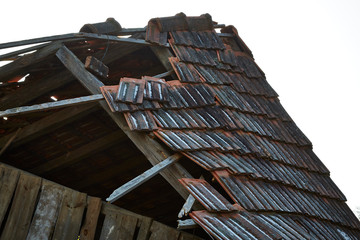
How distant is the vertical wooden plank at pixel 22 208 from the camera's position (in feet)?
14.9

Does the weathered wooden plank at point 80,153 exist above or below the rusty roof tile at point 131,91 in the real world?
below

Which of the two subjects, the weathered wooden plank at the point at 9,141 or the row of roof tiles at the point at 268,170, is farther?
the weathered wooden plank at the point at 9,141

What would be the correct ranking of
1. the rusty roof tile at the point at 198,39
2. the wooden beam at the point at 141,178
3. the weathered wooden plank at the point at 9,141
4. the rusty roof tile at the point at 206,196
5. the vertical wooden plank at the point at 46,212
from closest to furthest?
the rusty roof tile at the point at 206,196 < the wooden beam at the point at 141,178 < the vertical wooden plank at the point at 46,212 < the weathered wooden plank at the point at 9,141 < the rusty roof tile at the point at 198,39

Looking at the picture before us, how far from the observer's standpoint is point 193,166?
6.64 m

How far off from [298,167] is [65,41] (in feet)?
12.7

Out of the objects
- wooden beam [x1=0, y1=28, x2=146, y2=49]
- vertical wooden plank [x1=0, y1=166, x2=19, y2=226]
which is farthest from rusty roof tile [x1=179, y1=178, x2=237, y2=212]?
wooden beam [x1=0, y1=28, x2=146, y2=49]

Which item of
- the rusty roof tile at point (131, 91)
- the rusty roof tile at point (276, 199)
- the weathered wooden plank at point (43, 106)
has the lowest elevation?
the rusty roof tile at point (276, 199)

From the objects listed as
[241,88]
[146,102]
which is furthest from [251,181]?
[241,88]

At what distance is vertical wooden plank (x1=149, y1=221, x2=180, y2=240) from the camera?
451 cm

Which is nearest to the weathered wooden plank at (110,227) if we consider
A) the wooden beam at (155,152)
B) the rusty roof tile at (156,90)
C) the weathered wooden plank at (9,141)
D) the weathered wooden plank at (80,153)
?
the wooden beam at (155,152)

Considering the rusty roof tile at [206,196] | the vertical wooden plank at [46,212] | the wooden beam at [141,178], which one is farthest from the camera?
A: the vertical wooden plank at [46,212]

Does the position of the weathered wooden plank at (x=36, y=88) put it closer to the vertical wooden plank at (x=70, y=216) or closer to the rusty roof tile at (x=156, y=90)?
the rusty roof tile at (x=156, y=90)

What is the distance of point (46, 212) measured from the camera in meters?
4.57

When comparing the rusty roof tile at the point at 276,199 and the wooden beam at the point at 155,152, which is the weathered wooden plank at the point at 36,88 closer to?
the wooden beam at the point at 155,152
